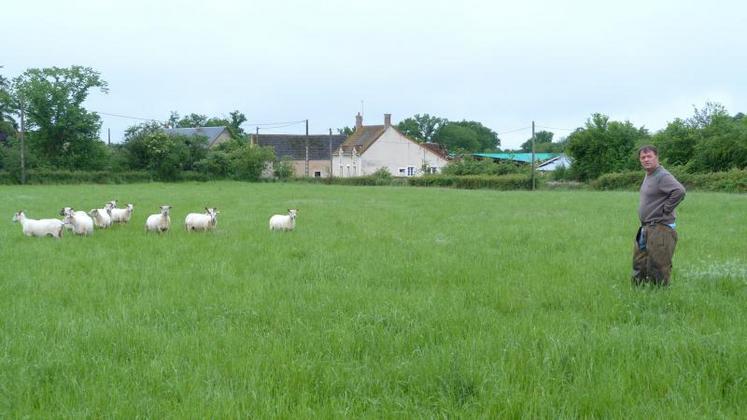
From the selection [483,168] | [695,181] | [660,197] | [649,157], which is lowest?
[660,197]

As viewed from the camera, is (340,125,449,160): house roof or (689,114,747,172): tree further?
(340,125,449,160): house roof

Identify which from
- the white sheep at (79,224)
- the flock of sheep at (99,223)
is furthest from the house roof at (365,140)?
the white sheep at (79,224)

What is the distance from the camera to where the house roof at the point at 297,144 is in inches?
3403

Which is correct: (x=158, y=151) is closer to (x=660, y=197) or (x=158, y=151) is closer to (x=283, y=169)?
(x=283, y=169)

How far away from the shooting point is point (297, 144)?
88.5 m

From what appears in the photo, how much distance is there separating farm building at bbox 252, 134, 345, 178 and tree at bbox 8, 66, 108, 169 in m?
28.3

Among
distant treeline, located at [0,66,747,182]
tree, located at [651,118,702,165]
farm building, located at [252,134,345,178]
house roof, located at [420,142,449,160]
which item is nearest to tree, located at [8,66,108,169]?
distant treeline, located at [0,66,747,182]

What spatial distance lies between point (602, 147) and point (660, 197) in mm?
52407

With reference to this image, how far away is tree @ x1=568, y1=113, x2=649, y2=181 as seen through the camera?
56719 mm

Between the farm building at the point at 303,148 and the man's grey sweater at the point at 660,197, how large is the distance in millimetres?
76141

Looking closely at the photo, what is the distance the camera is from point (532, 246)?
13367 mm

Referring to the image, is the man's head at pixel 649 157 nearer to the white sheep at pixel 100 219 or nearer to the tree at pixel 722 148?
the white sheep at pixel 100 219

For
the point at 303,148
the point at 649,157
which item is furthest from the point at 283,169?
the point at 649,157

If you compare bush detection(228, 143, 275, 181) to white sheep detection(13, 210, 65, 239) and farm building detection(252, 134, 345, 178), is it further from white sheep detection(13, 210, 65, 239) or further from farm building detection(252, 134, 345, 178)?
white sheep detection(13, 210, 65, 239)
